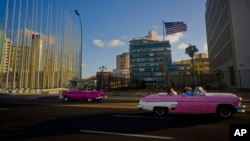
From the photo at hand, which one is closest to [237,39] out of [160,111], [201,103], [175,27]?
[175,27]

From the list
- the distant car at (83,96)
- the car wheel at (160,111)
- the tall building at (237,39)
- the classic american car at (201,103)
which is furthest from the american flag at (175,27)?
the car wheel at (160,111)

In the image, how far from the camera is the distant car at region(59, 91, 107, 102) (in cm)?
2153

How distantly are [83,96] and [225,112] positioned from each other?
15.4 meters

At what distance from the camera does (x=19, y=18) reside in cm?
4412

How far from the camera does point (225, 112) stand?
31.7ft

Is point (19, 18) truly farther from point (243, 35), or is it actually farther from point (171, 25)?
point (243, 35)

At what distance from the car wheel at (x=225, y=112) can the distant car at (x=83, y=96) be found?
45.8 ft

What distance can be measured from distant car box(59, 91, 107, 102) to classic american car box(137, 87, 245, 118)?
11820mm

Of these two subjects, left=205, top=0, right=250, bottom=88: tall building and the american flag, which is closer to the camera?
the american flag

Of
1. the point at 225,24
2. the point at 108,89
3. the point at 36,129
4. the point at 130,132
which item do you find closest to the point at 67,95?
the point at 108,89

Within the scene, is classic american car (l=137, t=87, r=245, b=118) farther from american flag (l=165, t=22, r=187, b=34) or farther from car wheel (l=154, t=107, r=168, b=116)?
american flag (l=165, t=22, r=187, b=34)

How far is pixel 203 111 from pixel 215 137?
3.86 metres

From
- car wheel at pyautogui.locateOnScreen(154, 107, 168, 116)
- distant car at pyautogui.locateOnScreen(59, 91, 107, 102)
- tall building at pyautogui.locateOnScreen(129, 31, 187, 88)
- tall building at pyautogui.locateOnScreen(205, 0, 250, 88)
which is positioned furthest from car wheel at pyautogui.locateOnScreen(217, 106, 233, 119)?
tall building at pyautogui.locateOnScreen(129, 31, 187, 88)

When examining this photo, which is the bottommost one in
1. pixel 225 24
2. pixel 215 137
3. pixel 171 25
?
pixel 215 137
